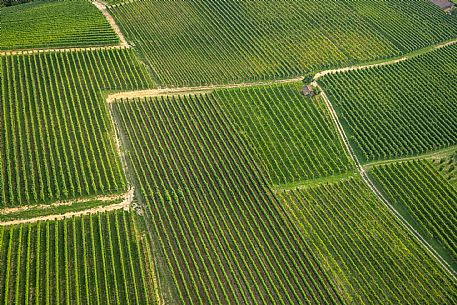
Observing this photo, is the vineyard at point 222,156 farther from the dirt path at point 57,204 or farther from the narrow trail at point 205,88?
the narrow trail at point 205,88

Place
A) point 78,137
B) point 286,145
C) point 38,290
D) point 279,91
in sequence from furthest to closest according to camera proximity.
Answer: point 279,91
point 286,145
point 78,137
point 38,290

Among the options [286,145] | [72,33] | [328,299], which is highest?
[72,33]

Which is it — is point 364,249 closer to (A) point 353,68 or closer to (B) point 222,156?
(B) point 222,156

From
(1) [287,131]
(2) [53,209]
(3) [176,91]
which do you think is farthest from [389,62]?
(2) [53,209]

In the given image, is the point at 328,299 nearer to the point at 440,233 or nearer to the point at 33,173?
the point at 440,233

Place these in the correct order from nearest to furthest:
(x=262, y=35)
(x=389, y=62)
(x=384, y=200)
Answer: (x=384, y=200) → (x=389, y=62) → (x=262, y=35)

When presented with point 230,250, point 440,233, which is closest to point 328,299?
point 230,250

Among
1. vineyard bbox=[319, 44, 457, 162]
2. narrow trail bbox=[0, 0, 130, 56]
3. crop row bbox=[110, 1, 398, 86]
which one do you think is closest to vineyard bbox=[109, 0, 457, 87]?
crop row bbox=[110, 1, 398, 86]
